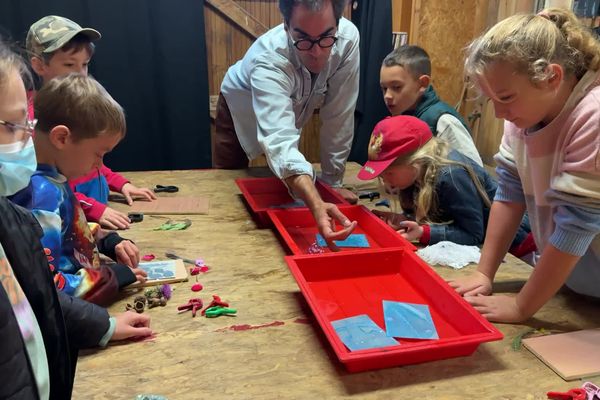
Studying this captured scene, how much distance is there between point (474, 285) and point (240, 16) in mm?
2834

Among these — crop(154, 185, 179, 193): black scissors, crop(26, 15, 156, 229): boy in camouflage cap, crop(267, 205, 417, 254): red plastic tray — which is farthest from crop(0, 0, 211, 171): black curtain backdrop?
crop(267, 205, 417, 254): red plastic tray

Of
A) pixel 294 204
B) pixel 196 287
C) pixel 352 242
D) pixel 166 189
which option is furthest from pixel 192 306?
pixel 166 189

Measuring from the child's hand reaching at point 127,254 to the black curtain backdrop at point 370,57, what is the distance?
2509 millimetres

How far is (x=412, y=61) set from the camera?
7.42ft

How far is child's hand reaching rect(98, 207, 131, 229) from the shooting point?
1489 millimetres

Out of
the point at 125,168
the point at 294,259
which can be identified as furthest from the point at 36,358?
the point at 125,168

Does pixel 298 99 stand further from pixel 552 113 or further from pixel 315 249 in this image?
pixel 552 113

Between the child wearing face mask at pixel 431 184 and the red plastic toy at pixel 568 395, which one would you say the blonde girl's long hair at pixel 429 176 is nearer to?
the child wearing face mask at pixel 431 184

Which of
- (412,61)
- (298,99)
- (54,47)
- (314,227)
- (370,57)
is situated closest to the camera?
(314,227)

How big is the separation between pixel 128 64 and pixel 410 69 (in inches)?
69.9

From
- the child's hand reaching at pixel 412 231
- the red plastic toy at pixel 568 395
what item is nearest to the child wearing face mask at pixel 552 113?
the red plastic toy at pixel 568 395

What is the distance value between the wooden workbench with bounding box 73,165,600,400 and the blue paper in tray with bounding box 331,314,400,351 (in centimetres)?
4

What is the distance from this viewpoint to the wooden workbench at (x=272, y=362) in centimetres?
79

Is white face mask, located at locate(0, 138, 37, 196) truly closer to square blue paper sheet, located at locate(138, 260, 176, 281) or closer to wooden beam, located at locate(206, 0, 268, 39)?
square blue paper sheet, located at locate(138, 260, 176, 281)
